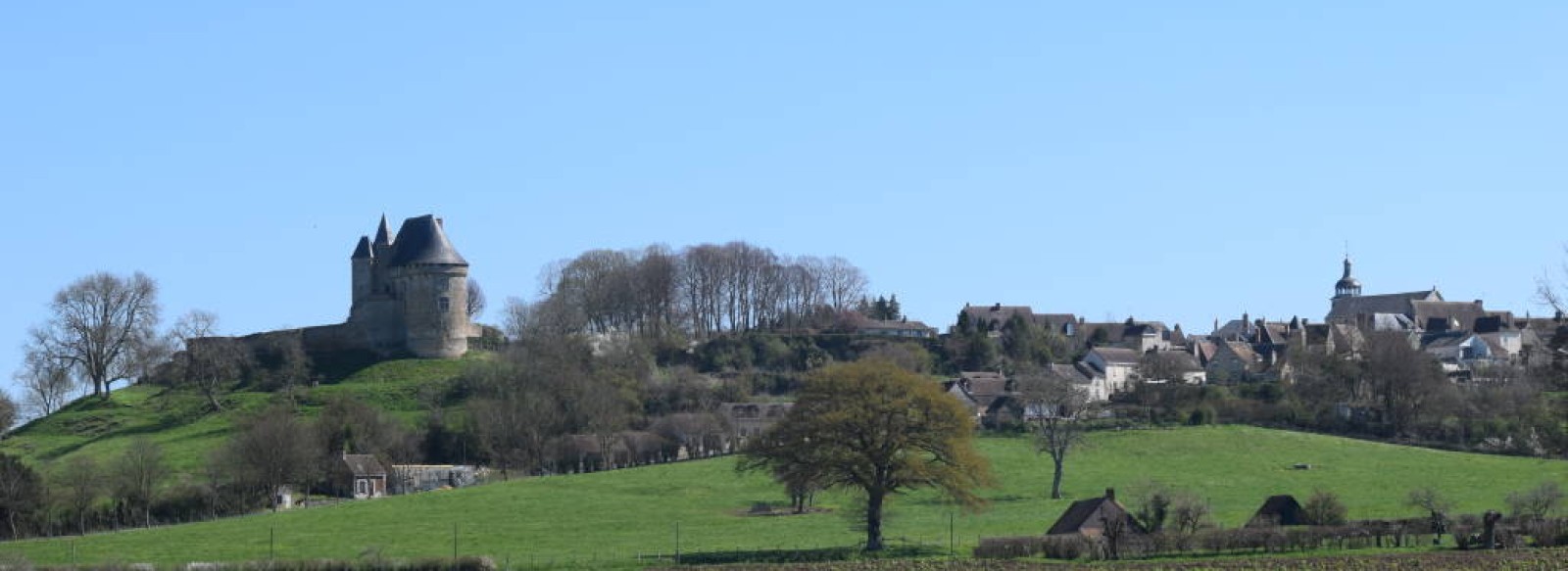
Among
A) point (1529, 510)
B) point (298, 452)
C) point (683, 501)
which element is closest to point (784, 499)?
point (683, 501)

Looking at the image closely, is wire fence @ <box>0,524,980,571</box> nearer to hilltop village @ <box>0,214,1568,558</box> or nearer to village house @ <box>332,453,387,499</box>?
hilltop village @ <box>0,214,1568,558</box>

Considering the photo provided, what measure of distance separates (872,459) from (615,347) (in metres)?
51.6

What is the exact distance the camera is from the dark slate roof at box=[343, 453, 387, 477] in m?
79.6

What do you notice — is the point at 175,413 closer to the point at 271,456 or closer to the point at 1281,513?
the point at 271,456

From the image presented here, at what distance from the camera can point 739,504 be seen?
66.8 meters

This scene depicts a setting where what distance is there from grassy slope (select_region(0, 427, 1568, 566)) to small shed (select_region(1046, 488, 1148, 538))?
7.83 feet

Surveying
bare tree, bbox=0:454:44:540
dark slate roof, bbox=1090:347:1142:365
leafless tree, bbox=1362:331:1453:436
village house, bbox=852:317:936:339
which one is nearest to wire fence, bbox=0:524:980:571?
bare tree, bbox=0:454:44:540

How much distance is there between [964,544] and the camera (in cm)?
5272

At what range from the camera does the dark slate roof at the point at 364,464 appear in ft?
261

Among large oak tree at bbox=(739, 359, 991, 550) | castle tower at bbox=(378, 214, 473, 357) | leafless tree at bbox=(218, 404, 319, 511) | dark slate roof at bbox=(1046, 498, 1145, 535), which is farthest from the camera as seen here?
castle tower at bbox=(378, 214, 473, 357)

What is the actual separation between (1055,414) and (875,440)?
988 inches

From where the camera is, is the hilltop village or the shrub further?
the hilltop village

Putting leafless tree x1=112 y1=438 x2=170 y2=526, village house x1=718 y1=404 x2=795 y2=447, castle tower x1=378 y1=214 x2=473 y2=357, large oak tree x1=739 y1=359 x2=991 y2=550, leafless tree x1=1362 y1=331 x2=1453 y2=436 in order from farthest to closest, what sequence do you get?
castle tower x1=378 y1=214 x2=473 y2=357
village house x1=718 y1=404 x2=795 y2=447
leafless tree x1=1362 y1=331 x2=1453 y2=436
leafless tree x1=112 y1=438 x2=170 y2=526
large oak tree x1=739 y1=359 x2=991 y2=550

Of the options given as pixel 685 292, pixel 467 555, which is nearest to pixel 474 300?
pixel 685 292
